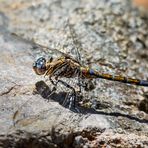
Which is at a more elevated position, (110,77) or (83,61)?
(83,61)

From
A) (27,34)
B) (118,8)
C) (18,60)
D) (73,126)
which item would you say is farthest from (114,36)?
(73,126)

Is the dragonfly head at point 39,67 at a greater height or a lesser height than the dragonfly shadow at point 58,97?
greater

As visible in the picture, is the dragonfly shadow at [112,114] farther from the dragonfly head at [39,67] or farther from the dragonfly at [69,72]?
the dragonfly head at [39,67]

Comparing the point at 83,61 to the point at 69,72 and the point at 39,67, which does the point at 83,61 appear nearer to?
the point at 69,72

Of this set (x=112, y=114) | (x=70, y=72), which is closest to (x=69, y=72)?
(x=70, y=72)

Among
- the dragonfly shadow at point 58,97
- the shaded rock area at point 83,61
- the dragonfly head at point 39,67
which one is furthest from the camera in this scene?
the dragonfly head at point 39,67

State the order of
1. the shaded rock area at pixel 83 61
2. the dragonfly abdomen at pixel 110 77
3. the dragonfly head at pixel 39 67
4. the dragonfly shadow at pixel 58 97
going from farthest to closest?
the dragonfly abdomen at pixel 110 77, the dragonfly head at pixel 39 67, the dragonfly shadow at pixel 58 97, the shaded rock area at pixel 83 61

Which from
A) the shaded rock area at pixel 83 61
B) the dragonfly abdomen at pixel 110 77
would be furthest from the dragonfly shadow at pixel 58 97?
the dragonfly abdomen at pixel 110 77

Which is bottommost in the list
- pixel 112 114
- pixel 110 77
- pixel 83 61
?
pixel 112 114
